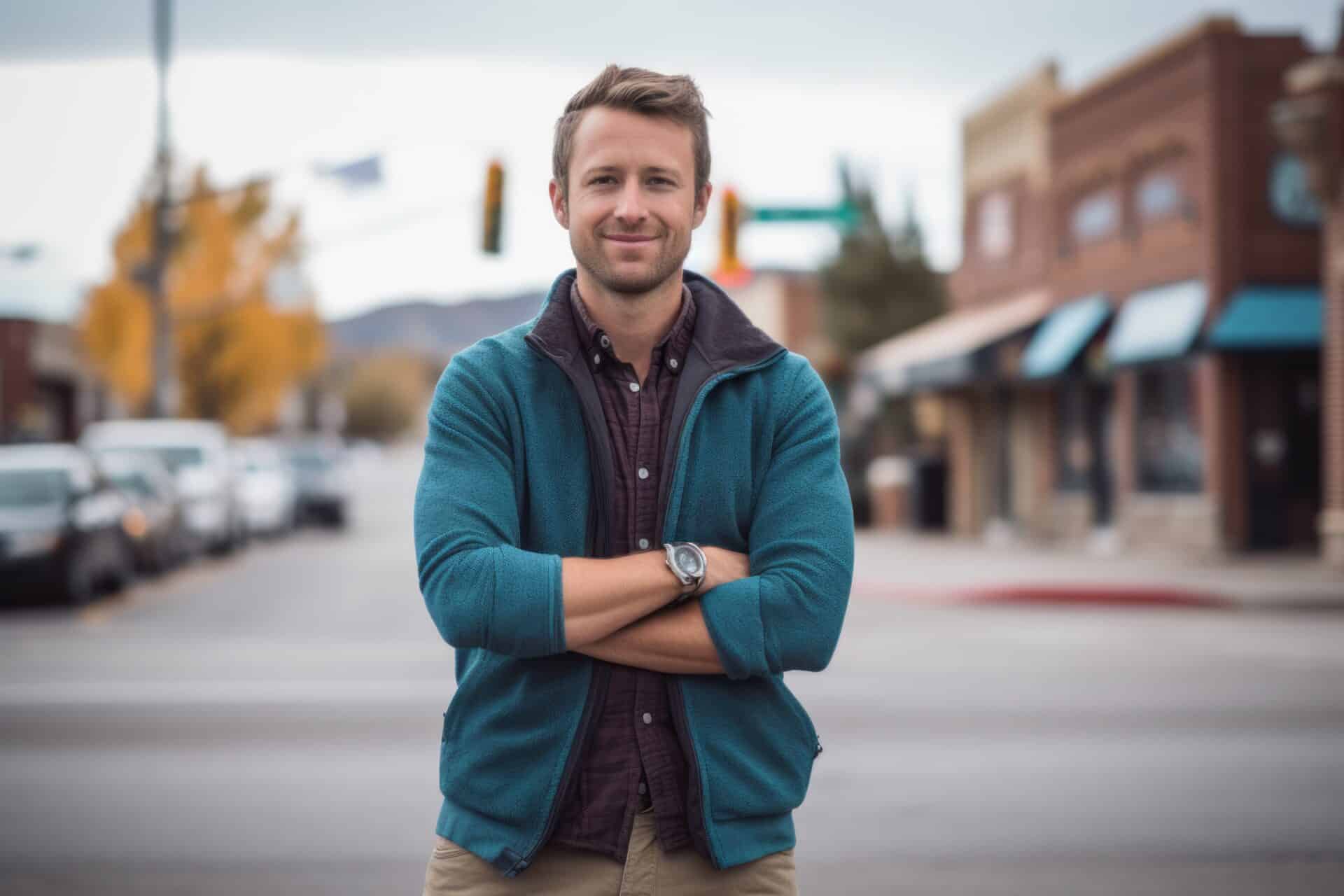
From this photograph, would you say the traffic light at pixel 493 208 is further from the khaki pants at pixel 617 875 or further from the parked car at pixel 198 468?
the khaki pants at pixel 617 875

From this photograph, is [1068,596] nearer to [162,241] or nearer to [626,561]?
[626,561]

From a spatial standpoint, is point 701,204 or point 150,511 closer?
point 701,204

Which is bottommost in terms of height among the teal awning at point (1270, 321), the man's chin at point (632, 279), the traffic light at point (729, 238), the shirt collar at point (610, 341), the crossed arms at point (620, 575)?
the crossed arms at point (620, 575)

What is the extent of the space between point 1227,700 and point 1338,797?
2842 mm

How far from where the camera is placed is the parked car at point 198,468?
22484 millimetres

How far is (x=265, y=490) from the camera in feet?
93.1

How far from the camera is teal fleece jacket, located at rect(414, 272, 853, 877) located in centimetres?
240

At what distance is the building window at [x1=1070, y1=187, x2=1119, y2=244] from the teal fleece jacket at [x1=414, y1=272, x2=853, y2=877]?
76.8 ft

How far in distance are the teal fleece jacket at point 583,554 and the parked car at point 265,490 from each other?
24.5 metres

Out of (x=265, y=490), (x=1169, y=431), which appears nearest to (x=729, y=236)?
(x=1169, y=431)

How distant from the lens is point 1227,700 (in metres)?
9.91

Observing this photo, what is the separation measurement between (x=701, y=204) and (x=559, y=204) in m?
0.24

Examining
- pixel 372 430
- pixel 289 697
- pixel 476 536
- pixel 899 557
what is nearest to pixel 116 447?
pixel 899 557

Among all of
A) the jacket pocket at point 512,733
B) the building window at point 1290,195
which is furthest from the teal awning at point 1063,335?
the jacket pocket at point 512,733
